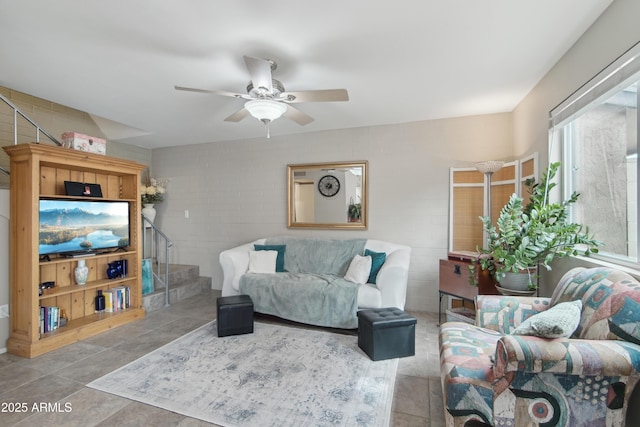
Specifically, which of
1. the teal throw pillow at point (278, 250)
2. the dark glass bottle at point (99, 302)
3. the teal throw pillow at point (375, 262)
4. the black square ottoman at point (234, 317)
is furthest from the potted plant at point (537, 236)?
the dark glass bottle at point (99, 302)

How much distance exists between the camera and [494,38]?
199 cm

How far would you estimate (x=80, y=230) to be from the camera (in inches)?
118

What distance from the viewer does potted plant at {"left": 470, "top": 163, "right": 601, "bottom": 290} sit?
6.76 ft

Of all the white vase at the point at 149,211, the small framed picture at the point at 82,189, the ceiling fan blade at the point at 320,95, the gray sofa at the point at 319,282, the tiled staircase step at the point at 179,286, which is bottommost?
the tiled staircase step at the point at 179,286

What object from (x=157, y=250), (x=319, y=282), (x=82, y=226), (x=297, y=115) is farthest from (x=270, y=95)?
(x=157, y=250)

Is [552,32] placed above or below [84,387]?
above

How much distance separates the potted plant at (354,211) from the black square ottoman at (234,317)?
1.76 meters

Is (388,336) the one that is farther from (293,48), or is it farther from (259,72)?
(293,48)

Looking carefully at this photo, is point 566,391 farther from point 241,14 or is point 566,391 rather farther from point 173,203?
A: point 173,203

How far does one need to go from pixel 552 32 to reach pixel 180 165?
494cm

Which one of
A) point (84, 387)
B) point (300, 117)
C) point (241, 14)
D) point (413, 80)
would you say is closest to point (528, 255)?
point (413, 80)

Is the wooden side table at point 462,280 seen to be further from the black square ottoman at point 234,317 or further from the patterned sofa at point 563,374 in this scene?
the black square ottoman at point 234,317

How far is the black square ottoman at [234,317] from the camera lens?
288cm

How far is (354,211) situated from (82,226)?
10.1 ft
